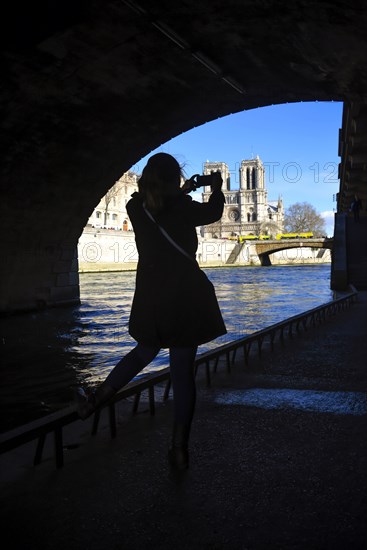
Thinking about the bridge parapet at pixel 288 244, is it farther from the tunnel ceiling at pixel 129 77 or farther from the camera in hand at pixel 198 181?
the camera in hand at pixel 198 181

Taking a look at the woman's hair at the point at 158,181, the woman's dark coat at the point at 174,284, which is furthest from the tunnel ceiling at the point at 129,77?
the woman's dark coat at the point at 174,284

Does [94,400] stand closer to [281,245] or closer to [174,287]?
[174,287]

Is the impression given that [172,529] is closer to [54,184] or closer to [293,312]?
[293,312]

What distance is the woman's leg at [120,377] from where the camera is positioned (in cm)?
246

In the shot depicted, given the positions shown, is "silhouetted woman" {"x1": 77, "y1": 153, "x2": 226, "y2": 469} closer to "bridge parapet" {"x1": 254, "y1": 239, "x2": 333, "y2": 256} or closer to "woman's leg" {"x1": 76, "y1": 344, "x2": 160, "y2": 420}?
"woman's leg" {"x1": 76, "y1": 344, "x2": 160, "y2": 420}

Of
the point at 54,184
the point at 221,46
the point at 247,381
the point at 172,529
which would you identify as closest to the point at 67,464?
the point at 172,529

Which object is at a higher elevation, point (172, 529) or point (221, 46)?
point (221, 46)

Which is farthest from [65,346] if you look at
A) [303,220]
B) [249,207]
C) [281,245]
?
[249,207]

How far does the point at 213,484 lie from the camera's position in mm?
2164

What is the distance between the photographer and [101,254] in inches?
1861

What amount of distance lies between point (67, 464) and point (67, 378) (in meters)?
3.37

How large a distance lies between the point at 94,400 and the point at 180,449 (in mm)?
535

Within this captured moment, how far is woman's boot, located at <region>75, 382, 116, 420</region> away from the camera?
2500 millimetres

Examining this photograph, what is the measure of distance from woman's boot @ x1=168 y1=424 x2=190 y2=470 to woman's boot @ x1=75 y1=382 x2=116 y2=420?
0.41m
